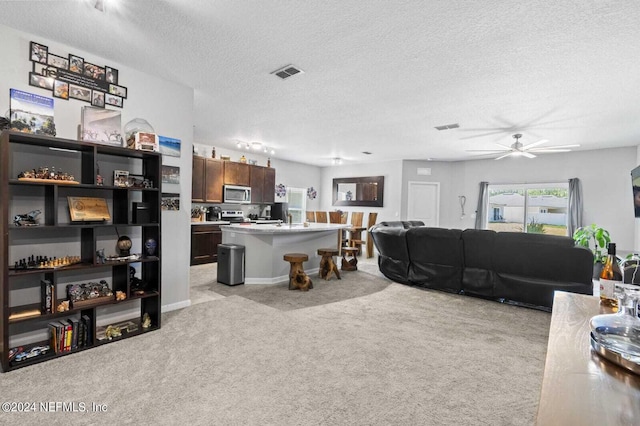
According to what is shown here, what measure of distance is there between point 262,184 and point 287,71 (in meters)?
4.91

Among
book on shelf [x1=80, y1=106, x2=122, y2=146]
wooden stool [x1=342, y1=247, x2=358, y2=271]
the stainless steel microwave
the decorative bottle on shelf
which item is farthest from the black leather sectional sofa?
book on shelf [x1=80, y1=106, x2=122, y2=146]

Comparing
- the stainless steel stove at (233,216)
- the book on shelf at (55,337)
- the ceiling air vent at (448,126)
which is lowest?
the book on shelf at (55,337)

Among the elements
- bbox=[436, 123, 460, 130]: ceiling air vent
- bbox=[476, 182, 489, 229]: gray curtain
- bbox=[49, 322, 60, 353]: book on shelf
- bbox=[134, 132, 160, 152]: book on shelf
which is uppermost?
bbox=[436, 123, 460, 130]: ceiling air vent

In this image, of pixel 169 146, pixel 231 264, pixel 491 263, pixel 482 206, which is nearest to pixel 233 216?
pixel 231 264

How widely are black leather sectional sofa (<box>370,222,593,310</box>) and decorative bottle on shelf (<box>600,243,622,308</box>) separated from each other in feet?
8.83

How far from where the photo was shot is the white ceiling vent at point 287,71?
313 cm

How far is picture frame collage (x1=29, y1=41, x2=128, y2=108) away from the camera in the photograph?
2635mm

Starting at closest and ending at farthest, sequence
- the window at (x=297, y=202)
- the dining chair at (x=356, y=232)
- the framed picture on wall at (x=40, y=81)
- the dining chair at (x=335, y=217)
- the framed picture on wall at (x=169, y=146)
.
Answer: the framed picture on wall at (x=40, y=81) → the framed picture on wall at (x=169, y=146) → the dining chair at (x=356, y=232) → the dining chair at (x=335, y=217) → the window at (x=297, y=202)

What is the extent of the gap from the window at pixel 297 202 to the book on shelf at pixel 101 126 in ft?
20.6

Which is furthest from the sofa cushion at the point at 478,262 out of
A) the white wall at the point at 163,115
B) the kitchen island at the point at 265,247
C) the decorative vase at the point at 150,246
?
the decorative vase at the point at 150,246

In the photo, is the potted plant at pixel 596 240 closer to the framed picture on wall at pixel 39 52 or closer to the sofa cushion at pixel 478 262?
the sofa cushion at pixel 478 262

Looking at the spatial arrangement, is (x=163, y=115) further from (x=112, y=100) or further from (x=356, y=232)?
(x=356, y=232)

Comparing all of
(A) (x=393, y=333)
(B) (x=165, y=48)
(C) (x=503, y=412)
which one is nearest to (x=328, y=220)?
Answer: (A) (x=393, y=333)

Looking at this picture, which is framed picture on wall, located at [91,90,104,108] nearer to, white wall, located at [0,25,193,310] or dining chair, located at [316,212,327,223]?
white wall, located at [0,25,193,310]
